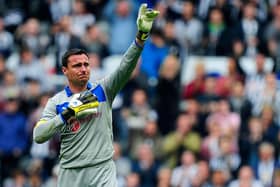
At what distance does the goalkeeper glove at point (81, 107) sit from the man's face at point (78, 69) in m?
0.24

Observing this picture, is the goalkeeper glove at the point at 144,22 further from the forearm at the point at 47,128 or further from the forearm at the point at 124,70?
the forearm at the point at 47,128

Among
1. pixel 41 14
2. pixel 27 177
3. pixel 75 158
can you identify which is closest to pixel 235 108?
pixel 27 177

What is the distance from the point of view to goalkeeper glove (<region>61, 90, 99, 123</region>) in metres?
9.16

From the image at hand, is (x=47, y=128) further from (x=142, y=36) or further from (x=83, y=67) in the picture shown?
(x=142, y=36)

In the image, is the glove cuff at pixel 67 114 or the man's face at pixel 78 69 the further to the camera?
the man's face at pixel 78 69

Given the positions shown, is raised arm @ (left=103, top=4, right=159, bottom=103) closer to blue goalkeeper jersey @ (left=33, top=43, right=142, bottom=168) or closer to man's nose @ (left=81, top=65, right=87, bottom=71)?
blue goalkeeper jersey @ (left=33, top=43, right=142, bottom=168)

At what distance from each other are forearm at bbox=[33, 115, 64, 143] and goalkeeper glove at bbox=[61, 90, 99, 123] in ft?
0.22

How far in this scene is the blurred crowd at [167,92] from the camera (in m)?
15.5

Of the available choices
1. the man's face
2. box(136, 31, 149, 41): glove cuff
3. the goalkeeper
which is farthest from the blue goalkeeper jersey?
box(136, 31, 149, 41): glove cuff

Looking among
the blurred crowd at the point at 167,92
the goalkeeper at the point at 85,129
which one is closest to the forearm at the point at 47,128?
the goalkeeper at the point at 85,129

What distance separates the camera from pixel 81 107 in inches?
361

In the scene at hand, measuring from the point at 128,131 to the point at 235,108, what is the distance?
1.67 metres

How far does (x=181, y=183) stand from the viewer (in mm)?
15359

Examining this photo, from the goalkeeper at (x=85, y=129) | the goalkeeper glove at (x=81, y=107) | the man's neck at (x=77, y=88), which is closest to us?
the goalkeeper glove at (x=81, y=107)
